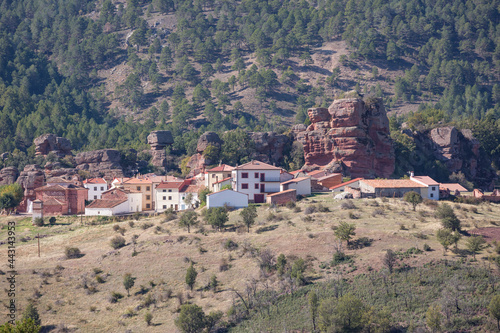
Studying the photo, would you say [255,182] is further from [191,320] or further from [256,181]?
[191,320]

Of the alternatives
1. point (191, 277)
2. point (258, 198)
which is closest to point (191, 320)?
point (191, 277)

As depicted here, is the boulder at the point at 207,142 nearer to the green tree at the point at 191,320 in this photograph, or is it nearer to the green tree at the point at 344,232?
the green tree at the point at 344,232

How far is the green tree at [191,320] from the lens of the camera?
1597 inches

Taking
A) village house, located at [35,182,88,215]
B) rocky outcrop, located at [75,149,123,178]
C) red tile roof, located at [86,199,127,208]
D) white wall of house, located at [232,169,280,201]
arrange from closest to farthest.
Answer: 1. white wall of house, located at [232,169,280,201]
2. red tile roof, located at [86,199,127,208]
3. village house, located at [35,182,88,215]
4. rocky outcrop, located at [75,149,123,178]

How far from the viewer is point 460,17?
199125 millimetres

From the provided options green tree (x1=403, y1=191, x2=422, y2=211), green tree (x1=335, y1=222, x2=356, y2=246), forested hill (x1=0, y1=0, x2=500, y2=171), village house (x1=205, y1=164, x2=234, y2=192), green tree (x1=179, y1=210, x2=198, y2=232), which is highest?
forested hill (x1=0, y1=0, x2=500, y2=171)

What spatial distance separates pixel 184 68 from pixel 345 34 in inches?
2027

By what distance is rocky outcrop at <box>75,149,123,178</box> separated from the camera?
9281 centimetres

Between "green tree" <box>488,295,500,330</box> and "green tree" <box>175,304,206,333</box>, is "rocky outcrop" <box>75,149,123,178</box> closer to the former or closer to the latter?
"green tree" <box>175,304,206,333</box>

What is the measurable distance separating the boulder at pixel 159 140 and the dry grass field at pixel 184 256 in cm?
A: 3882

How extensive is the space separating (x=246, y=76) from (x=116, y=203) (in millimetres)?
89618

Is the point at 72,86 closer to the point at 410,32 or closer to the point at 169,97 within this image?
the point at 169,97

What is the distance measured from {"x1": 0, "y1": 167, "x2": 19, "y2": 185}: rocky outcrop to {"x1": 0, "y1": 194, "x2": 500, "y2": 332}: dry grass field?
28.7m

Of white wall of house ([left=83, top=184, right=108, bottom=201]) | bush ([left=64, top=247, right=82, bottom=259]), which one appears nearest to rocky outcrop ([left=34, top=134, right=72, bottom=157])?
white wall of house ([left=83, top=184, right=108, bottom=201])
